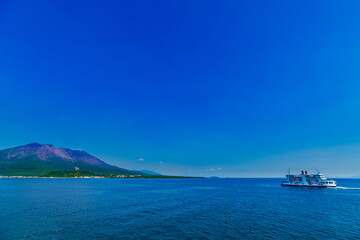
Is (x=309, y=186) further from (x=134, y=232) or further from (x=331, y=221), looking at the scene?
(x=134, y=232)

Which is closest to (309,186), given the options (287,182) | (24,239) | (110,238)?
(287,182)

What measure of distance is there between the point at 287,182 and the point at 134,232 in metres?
186

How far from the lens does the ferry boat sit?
466 feet

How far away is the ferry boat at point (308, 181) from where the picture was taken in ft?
466

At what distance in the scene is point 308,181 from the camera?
5886 inches

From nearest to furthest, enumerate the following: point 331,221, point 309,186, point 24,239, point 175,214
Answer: point 24,239 < point 331,221 < point 175,214 < point 309,186

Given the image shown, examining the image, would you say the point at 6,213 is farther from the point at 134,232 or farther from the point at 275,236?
the point at 275,236

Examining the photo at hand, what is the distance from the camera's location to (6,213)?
44188 mm

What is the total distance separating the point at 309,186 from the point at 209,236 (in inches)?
6367

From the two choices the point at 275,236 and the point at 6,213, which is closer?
the point at 275,236

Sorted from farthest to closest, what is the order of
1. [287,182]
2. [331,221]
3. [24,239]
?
[287,182] < [331,221] < [24,239]

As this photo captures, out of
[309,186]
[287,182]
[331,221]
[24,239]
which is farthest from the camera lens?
[287,182]

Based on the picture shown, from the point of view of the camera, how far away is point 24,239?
28047mm

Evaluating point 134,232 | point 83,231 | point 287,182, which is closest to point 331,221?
point 134,232
